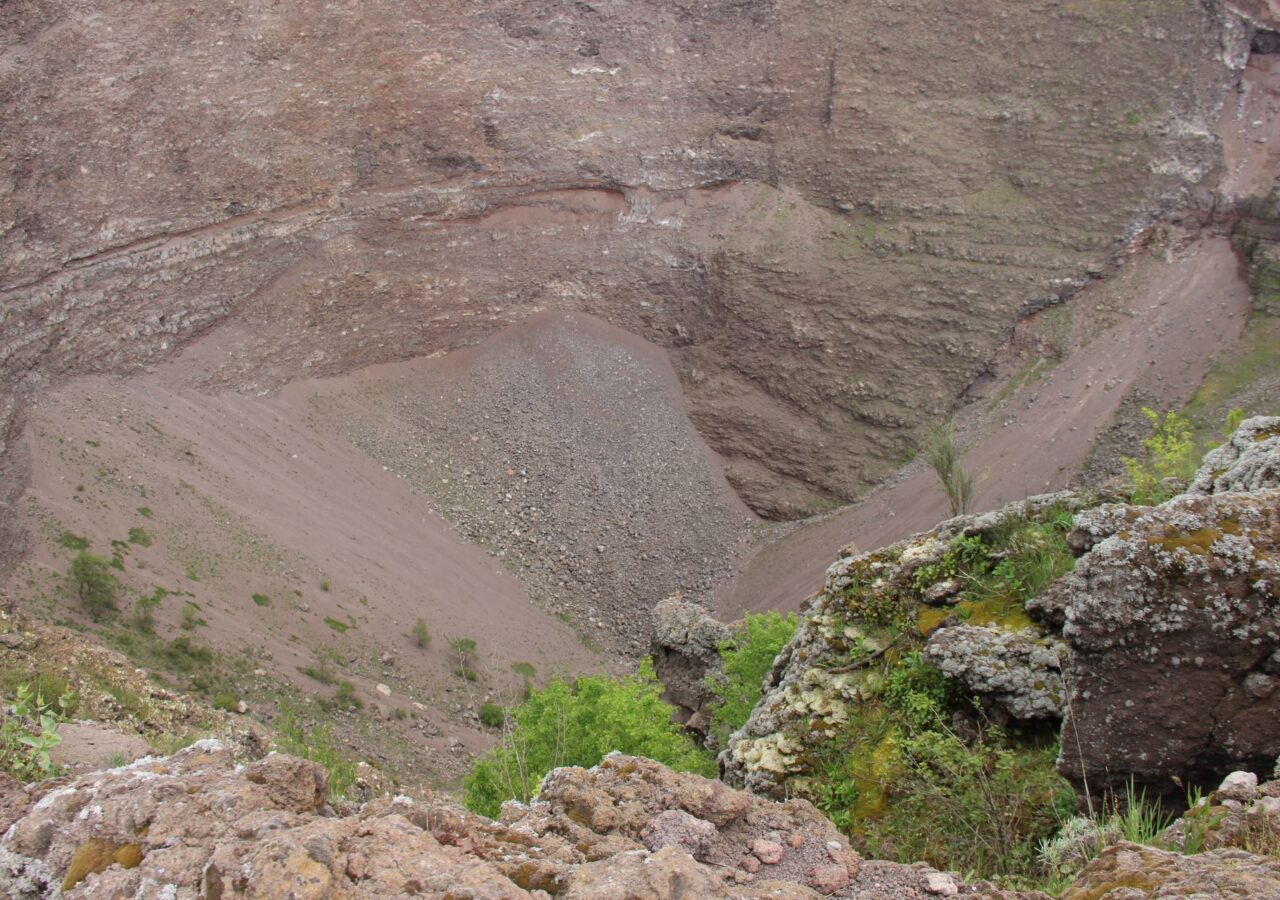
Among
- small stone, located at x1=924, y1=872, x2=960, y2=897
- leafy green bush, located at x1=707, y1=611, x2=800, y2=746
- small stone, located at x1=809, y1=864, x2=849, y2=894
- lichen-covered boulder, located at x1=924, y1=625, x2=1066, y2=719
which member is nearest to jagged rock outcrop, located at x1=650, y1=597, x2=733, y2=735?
leafy green bush, located at x1=707, y1=611, x2=800, y2=746

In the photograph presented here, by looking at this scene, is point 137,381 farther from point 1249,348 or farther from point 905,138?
point 1249,348

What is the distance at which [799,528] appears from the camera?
4366 centimetres

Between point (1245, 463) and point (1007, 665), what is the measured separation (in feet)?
13.3

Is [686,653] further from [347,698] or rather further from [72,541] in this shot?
[72,541]

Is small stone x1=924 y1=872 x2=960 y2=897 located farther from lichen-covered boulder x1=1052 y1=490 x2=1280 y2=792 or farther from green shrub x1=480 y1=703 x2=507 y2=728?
green shrub x1=480 y1=703 x2=507 y2=728

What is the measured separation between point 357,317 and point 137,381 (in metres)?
8.53

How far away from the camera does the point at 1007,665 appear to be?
42.0 ft

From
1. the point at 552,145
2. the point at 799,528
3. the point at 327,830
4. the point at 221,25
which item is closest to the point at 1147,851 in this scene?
the point at 327,830

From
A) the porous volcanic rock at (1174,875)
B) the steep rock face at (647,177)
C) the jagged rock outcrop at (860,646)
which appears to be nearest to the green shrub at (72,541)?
the steep rock face at (647,177)

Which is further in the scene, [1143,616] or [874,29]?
[874,29]

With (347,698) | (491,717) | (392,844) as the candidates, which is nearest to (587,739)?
(347,698)

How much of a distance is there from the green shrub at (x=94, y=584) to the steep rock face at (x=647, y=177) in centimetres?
1100

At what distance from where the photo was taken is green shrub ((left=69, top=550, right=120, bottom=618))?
2914 centimetres

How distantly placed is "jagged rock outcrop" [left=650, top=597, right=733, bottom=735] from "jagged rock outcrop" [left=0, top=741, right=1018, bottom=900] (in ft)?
65.2
